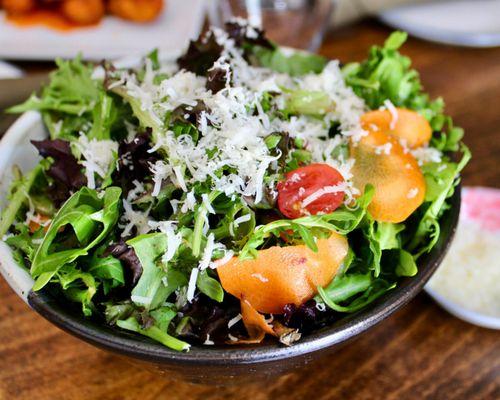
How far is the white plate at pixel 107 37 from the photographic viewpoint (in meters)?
2.14

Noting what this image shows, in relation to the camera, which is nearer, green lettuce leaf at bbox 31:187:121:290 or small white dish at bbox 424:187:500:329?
green lettuce leaf at bbox 31:187:121:290

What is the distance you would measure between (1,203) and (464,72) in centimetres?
160

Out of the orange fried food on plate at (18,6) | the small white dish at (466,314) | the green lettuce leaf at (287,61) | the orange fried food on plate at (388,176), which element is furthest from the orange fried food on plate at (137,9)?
the small white dish at (466,314)

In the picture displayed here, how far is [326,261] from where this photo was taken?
0.94 meters

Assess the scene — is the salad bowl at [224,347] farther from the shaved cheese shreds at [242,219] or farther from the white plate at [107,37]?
the white plate at [107,37]

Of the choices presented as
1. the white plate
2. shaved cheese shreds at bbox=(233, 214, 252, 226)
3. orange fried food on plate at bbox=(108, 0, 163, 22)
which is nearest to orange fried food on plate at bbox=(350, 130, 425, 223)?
shaved cheese shreds at bbox=(233, 214, 252, 226)

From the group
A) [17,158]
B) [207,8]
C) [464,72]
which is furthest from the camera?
[207,8]

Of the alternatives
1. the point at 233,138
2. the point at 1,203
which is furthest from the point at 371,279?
the point at 1,203

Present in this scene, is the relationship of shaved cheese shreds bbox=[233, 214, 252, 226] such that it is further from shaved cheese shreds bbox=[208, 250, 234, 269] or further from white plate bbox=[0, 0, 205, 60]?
white plate bbox=[0, 0, 205, 60]

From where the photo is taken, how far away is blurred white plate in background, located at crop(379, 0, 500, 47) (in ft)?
7.13

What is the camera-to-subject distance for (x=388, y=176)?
40.8 inches

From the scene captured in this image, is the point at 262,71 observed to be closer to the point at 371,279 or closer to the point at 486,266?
the point at 371,279

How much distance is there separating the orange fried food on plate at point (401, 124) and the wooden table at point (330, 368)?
37 centimetres

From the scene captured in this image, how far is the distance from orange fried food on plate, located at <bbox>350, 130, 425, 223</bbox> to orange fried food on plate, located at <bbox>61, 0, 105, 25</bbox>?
157cm
